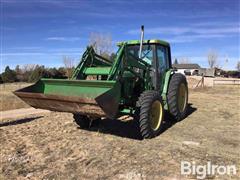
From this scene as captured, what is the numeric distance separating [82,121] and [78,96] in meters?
1.85

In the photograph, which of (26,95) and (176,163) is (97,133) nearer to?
(26,95)

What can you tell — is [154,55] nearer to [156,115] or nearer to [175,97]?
[175,97]

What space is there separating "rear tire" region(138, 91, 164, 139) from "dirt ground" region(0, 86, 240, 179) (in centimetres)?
21

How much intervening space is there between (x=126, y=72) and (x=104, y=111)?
165 cm

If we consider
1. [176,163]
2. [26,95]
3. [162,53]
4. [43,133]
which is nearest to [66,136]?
[43,133]

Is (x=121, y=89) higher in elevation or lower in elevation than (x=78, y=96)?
higher

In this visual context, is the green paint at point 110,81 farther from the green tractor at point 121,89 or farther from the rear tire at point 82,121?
the rear tire at point 82,121

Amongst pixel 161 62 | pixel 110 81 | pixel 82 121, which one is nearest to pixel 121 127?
pixel 82 121

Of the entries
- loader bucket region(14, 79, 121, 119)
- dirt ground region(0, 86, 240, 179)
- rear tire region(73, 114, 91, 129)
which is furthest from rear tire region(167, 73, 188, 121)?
loader bucket region(14, 79, 121, 119)

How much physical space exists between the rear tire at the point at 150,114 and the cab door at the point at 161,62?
1182mm

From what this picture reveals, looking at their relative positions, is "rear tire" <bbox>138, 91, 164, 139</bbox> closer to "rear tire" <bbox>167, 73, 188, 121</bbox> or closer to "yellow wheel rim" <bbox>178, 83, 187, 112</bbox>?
"rear tire" <bbox>167, 73, 188, 121</bbox>

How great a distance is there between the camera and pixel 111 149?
5918 millimetres

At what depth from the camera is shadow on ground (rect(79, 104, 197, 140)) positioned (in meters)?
7.33

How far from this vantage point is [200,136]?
704 cm
